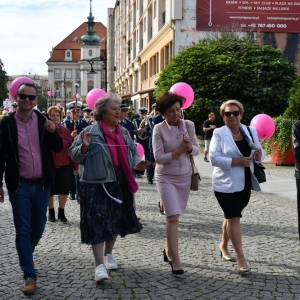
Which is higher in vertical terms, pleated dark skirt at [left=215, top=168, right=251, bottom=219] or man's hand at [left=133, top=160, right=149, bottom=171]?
man's hand at [left=133, top=160, right=149, bottom=171]

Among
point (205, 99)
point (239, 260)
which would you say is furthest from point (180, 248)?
point (205, 99)

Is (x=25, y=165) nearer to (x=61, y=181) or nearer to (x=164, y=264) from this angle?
(x=164, y=264)

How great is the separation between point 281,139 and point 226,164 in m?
11.0

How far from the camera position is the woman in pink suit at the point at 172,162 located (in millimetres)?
5332

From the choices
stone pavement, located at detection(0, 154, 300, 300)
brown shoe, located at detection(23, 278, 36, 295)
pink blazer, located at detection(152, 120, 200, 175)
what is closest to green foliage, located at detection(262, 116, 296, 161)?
stone pavement, located at detection(0, 154, 300, 300)

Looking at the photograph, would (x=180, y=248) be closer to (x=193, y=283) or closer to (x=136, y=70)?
(x=193, y=283)

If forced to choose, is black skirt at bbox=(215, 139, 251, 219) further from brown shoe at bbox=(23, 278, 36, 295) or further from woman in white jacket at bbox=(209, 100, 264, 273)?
brown shoe at bbox=(23, 278, 36, 295)

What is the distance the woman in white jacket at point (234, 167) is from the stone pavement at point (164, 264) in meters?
0.43

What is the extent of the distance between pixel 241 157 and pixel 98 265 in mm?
1800

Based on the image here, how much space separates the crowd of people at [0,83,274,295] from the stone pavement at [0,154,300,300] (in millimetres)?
190

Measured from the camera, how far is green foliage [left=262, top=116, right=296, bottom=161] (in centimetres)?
1551

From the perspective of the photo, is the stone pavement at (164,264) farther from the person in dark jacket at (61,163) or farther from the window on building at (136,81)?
the window on building at (136,81)

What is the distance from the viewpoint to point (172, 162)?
17.6ft

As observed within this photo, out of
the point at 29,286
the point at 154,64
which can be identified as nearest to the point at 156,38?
the point at 154,64
